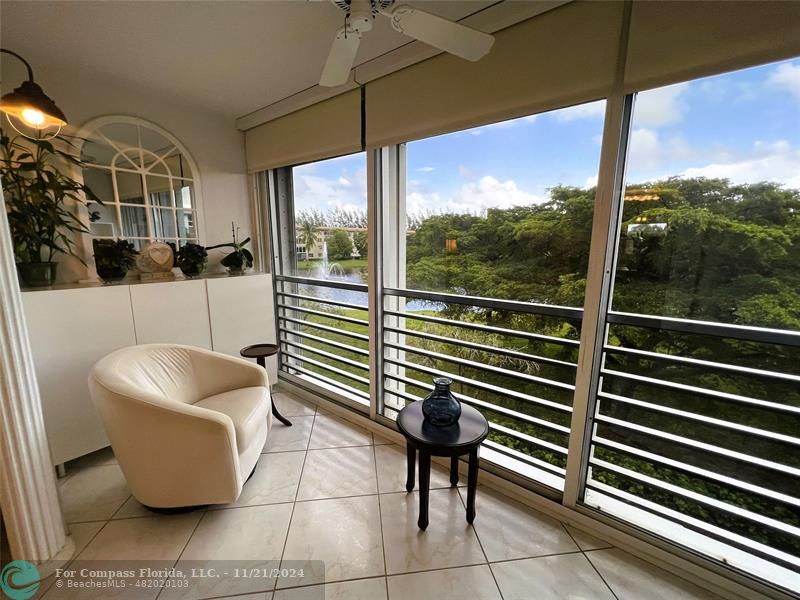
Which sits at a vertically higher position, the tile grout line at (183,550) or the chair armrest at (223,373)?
the chair armrest at (223,373)

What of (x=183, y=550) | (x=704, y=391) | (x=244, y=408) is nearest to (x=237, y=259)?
(x=244, y=408)

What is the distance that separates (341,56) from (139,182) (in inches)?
83.2

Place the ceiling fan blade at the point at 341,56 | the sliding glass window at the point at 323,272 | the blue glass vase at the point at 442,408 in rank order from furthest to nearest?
the sliding glass window at the point at 323,272
the blue glass vase at the point at 442,408
the ceiling fan blade at the point at 341,56

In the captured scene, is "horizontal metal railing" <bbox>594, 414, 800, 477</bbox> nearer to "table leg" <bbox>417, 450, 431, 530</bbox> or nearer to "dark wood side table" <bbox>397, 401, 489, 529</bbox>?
"dark wood side table" <bbox>397, 401, 489, 529</bbox>

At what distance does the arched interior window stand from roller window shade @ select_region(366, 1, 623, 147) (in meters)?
1.80

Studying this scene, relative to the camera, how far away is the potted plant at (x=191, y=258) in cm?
244

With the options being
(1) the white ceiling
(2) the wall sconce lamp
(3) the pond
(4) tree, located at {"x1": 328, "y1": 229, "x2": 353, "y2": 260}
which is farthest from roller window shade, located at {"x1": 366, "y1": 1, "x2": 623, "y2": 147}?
(2) the wall sconce lamp

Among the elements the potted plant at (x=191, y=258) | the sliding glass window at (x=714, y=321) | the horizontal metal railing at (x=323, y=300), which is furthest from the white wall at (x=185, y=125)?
the sliding glass window at (x=714, y=321)

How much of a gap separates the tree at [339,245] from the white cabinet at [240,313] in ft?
2.05

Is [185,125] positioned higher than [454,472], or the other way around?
[185,125]

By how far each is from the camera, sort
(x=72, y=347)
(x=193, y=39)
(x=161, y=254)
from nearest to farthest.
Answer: (x=193, y=39) < (x=72, y=347) < (x=161, y=254)

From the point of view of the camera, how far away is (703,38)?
108 cm

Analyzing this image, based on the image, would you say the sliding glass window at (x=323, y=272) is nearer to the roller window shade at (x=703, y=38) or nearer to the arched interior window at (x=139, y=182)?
the arched interior window at (x=139, y=182)

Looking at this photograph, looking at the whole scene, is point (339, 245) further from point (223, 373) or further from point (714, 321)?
point (714, 321)
